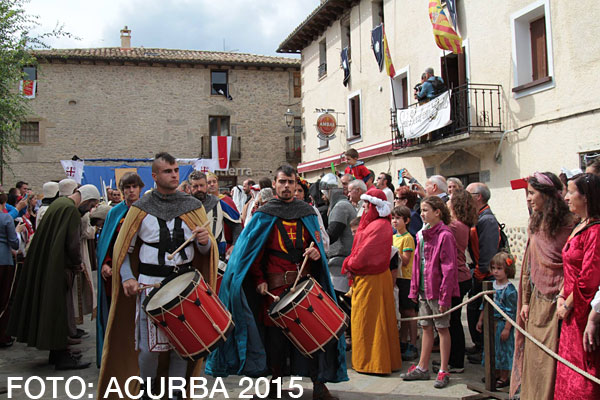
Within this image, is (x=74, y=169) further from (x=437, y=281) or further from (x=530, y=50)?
(x=437, y=281)

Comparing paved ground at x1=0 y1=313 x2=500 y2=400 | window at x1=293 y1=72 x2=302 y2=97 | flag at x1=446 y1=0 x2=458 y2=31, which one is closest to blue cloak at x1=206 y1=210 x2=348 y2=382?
paved ground at x1=0 y1=313 x2=500 y2=400

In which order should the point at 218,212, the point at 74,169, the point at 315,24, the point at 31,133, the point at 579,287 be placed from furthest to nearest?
the point at 31,133, the point at 315,24, the point at 74,169, the point at 218,212, the point at 579,287

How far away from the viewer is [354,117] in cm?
2027

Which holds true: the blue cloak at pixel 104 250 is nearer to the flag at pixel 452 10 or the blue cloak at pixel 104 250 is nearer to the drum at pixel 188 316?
the drum at pixel 188 316

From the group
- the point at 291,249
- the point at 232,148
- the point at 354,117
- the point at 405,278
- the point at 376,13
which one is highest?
the point at 376,13

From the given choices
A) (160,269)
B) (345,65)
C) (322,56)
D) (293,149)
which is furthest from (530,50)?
(293,149)

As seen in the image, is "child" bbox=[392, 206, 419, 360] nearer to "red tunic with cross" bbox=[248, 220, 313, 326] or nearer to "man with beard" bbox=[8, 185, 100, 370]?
"red tunic with cross" bbox=[248, 220, 313, 326]

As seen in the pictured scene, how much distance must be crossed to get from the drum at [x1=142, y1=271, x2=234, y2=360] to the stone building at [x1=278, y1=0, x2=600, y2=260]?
29.8 ft

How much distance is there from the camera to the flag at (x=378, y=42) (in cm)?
1702

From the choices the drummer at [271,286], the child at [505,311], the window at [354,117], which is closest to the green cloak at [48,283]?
the drummer at [271,286]

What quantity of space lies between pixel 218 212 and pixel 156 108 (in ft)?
83.8

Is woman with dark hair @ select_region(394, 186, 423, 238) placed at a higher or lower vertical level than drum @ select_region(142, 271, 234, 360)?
higher

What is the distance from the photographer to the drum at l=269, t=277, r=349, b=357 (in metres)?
4.04

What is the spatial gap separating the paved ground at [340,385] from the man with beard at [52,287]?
0.74ft
